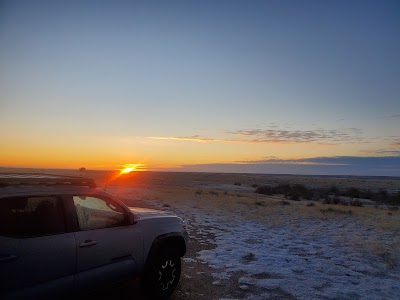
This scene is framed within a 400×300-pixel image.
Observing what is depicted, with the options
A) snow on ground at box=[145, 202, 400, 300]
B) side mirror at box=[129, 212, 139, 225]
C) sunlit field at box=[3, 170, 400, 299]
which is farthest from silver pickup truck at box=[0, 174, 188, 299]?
snow on ground at box=[145, 202, 400, 300]

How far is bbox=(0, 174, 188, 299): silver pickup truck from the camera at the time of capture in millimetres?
3902

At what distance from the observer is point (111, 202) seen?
530 cm

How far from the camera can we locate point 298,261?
9211mm

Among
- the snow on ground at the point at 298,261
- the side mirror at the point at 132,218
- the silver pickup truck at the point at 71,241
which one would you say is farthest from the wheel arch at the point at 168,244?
the snow on ground at the point at 298,261

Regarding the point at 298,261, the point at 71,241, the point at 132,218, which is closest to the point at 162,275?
the point at 132,218

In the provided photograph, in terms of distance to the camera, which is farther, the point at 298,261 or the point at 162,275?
the point at 298,261

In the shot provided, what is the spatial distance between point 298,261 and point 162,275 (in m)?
4.40

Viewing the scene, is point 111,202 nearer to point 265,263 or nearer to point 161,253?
point 161,253

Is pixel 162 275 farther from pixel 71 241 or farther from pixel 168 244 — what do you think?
pixel 71 241

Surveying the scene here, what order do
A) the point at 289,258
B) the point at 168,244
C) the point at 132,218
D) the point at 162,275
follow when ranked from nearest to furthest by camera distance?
the point at 132,218
the point at 162,275
the point at 168,244
the point at 289,258

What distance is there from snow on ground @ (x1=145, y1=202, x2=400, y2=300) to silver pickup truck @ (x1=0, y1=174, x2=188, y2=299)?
2077 mm

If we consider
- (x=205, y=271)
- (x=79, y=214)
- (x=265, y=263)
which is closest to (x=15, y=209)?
(x=79, y=214)

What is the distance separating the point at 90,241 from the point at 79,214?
1.23 feet

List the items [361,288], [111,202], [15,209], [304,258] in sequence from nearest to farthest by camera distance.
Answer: [15,209] < [111,202] < [361,288] < [304,258]
